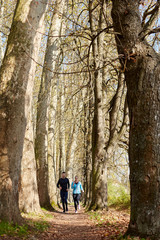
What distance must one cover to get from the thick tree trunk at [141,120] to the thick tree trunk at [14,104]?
6.72ft

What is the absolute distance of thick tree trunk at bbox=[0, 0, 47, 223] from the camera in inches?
190

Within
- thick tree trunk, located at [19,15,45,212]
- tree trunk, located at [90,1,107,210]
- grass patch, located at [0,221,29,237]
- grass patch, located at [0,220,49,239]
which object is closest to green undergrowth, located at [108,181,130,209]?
tree trunk, located at [90,1,107,210]

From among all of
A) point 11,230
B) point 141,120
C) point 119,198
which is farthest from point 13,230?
point 119,198

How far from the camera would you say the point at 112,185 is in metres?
17.0

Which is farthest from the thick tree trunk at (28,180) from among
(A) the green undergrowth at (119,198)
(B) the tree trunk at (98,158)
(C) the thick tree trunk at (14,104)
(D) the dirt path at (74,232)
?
(A) the green undergrowth at (119,198)

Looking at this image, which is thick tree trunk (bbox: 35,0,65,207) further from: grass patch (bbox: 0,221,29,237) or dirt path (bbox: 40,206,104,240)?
grass patch (bbox: 0,221,29,237)

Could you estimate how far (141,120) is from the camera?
4.03 metres

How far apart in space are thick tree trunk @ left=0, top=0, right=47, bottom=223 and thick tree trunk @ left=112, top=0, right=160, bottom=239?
2049mm

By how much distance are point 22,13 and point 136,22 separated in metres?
2.81

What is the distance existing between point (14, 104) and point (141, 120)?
269cm

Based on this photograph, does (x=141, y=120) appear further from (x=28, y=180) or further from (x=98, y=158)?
(x=98, y=158)

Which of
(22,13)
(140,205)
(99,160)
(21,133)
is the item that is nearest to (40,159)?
(99,160)

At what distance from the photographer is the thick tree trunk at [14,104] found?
4.83 m

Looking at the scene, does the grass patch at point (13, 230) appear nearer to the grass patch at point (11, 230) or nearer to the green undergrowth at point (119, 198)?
the grass patch at point (11, 230)
